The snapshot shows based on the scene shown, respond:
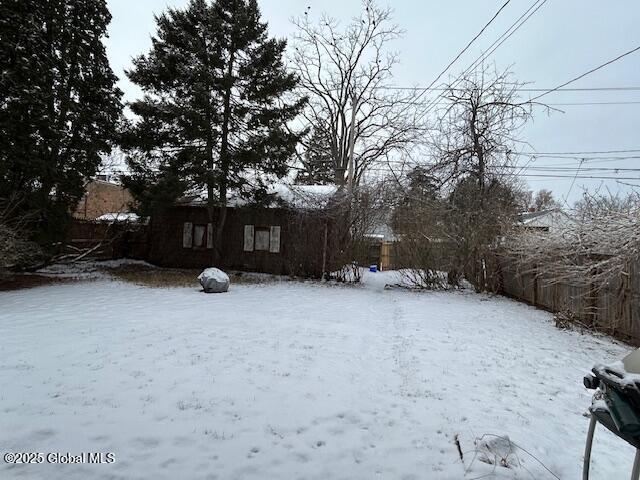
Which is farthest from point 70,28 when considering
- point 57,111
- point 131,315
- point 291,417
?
point 291,417

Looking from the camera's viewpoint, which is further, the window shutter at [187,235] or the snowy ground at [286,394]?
the window shutter at [187,235]

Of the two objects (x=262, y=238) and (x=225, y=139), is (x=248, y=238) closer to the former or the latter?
(x=262, y=238)

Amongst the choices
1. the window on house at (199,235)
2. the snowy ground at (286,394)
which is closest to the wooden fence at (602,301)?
the snowy ground at (286,394)

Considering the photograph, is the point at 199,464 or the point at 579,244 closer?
the point at 199,464

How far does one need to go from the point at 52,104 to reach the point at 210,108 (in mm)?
4792

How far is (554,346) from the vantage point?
609 centimetres

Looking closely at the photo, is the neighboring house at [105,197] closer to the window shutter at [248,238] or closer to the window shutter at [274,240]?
the window shutter at [248,238]

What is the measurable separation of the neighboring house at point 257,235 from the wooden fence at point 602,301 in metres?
6.96

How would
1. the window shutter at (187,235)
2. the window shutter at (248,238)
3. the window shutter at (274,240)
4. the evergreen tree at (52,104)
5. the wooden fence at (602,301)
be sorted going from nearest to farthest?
the wooden fence at (602,301), the evergreen tree at (52,104), the window shutter at (274,240), the window shutter at (248,238), the window shutter at (187,235)

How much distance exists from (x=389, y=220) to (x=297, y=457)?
37.0 feet

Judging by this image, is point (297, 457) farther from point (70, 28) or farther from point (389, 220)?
point (70, 28)

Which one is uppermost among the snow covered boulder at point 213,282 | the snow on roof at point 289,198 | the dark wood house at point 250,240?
the snow on roof at point 289,198

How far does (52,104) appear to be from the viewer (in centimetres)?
1149

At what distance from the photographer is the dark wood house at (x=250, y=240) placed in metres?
14.6
